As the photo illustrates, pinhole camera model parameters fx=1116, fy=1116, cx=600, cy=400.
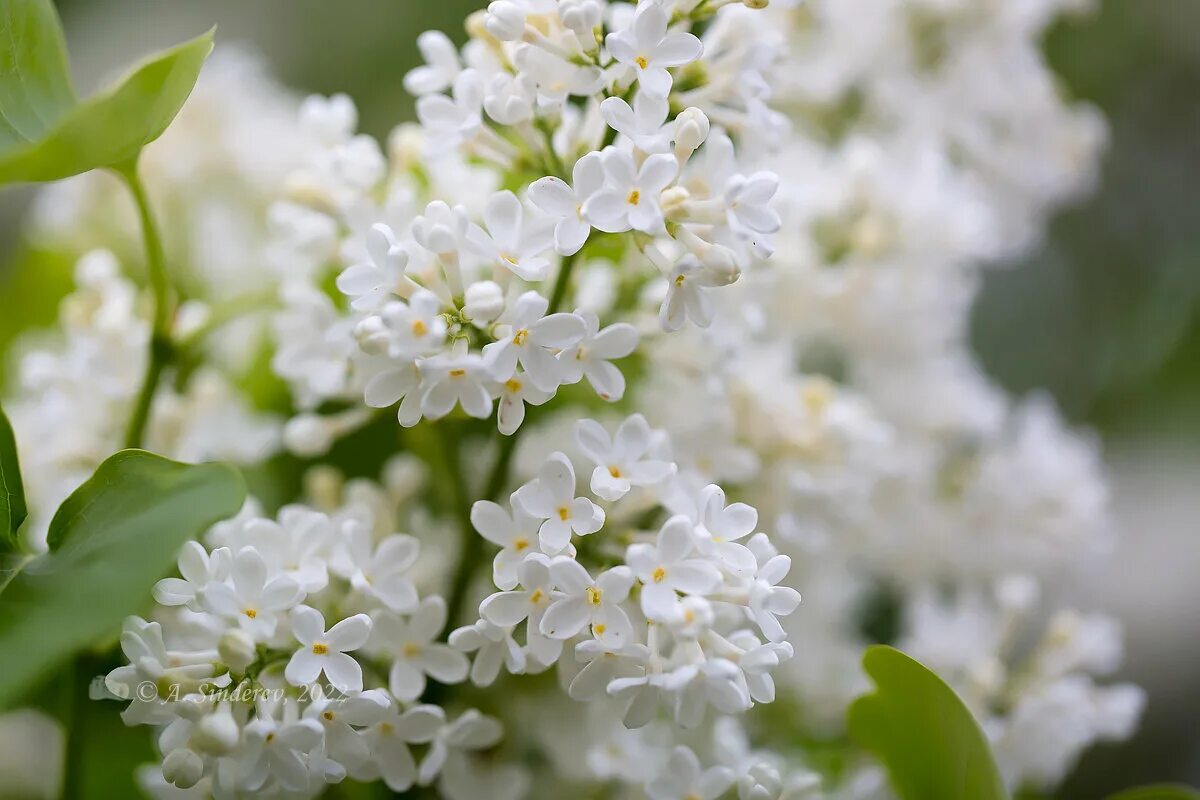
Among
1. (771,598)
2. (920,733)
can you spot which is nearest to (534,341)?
(771,598)

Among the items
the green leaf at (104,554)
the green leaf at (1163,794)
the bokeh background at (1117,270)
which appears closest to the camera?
the green leaf at (104,554)

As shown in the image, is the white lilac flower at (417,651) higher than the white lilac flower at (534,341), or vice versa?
the white lilac flower at (534,341)

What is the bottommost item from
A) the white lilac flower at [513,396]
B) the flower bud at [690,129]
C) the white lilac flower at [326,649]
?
the white lilac flower at [326,649]

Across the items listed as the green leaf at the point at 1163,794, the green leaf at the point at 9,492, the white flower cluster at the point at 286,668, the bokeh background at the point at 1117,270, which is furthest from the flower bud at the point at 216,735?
the bokeh background at the point at 1117,270

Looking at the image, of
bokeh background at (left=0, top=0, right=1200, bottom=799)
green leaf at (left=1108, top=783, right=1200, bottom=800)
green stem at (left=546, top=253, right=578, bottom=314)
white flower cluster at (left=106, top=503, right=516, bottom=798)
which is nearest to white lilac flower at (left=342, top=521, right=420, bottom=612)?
white flower cluster at (left=106, top=503, right=516, bottom=798)

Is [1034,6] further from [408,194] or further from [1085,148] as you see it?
[408,194]

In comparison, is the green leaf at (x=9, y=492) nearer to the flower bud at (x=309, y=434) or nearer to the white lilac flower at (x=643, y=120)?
the flower bud at (x=309, y=434)

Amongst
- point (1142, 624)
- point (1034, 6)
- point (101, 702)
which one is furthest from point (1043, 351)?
point (101, 702)
